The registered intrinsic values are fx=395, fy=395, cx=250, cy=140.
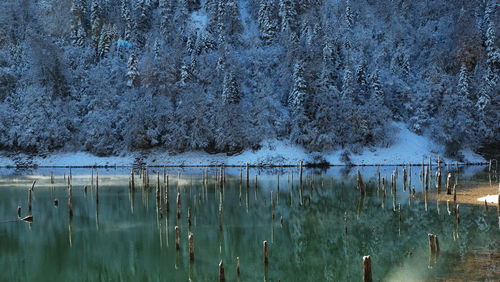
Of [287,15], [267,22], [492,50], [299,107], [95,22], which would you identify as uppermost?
[95,22]

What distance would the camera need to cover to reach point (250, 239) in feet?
68.2

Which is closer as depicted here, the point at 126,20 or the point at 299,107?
the point at 299,107

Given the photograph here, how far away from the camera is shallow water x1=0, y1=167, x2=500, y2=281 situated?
51.3ft

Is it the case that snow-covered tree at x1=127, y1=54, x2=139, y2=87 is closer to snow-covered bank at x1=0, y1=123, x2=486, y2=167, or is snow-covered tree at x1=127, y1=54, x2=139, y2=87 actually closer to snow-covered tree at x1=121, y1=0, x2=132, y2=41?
snow-covered tree at x1=121, y1=0, x2=132, y2=41

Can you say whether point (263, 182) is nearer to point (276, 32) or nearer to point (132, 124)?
point (132, 124)

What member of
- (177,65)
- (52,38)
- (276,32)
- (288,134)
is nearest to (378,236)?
(288,134)

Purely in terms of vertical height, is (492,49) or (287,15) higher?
(287,15)

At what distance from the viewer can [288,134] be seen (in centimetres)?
6738

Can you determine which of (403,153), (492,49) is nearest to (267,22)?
(403,153)

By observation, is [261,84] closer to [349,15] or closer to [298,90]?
[298,90]

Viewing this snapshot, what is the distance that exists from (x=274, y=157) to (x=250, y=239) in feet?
141

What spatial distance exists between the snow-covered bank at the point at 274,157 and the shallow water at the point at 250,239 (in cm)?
2820

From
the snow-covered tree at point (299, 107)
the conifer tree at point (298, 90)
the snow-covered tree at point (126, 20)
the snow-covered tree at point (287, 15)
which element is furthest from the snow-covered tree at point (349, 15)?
the snow-covered tree at point (126, 20)

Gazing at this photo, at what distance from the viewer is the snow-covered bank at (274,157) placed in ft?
203
